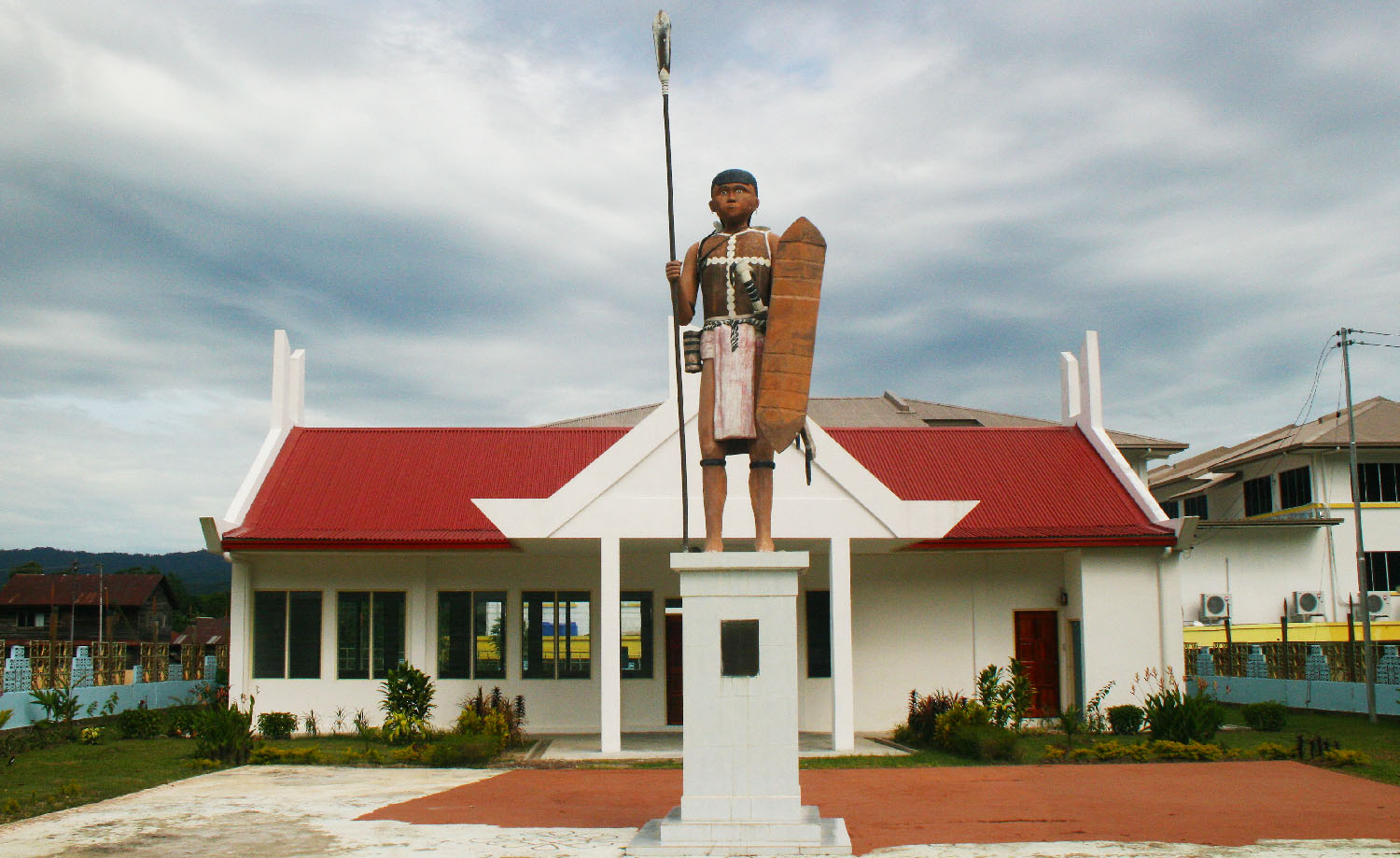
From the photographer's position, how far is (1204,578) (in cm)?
3180

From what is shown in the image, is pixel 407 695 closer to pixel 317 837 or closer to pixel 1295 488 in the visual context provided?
pixel 317 837

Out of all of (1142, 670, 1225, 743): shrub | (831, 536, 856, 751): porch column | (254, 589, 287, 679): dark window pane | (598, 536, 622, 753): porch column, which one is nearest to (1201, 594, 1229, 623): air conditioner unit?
(1142, 670, 1225, 743): shrub

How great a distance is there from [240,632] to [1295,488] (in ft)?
92.6

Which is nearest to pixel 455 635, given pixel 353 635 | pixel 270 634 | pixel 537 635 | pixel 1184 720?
pixel 537 635

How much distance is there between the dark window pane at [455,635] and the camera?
19.7m

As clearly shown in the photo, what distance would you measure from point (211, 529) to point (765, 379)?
12433 millimetres

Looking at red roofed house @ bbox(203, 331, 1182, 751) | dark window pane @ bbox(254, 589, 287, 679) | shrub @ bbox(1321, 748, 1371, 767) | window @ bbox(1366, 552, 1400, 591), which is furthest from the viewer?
window @ bbox(1366, 552, 1400, 591)

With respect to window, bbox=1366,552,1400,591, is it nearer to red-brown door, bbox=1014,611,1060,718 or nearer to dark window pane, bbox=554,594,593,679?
red-brown door, bbox=1014,611,1060,718

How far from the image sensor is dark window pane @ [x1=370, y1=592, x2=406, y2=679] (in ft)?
63.9

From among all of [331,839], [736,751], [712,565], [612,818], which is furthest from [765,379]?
[331,839]

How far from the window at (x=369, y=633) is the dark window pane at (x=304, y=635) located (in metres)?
0.36

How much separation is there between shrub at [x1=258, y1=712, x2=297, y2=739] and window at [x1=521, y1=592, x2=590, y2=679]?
3.75m

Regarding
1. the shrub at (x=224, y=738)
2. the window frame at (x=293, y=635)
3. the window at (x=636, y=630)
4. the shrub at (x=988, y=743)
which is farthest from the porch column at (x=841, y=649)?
the window frame at (x=293, y=635)

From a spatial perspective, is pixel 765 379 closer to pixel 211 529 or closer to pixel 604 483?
pixel 604 483
